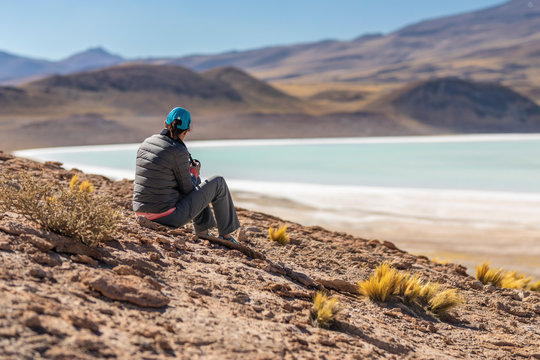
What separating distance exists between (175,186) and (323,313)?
163 cm

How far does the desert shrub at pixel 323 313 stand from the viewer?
312 cm

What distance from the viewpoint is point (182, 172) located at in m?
4.09

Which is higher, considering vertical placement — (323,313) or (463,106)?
(463,106)

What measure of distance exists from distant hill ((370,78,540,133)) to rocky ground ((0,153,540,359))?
175ft

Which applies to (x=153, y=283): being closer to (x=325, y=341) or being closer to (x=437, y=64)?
(x=325, y=341)

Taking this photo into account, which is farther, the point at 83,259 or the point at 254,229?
the point at 254,229

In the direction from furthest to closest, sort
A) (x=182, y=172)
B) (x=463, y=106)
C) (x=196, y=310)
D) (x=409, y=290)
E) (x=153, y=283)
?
(x=463, y=106) → (x=409, y=290) → (x=182, y=172) → (x=153, y=283) → (x=196, y=310)

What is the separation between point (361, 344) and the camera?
3.04m

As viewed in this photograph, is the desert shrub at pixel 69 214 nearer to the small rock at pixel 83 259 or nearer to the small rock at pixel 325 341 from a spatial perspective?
the small rock at pixel 83 259

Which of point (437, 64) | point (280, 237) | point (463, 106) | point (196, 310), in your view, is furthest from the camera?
point (437, 64)

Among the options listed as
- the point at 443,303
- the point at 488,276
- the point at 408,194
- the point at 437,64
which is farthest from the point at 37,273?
the point at 437,64

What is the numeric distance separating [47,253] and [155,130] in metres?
39.7

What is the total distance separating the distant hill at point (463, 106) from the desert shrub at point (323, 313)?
179 feet

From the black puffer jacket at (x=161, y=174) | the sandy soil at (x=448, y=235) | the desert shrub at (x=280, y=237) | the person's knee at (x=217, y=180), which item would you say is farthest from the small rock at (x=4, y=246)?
the sandy soil at (x=448, y=235)
